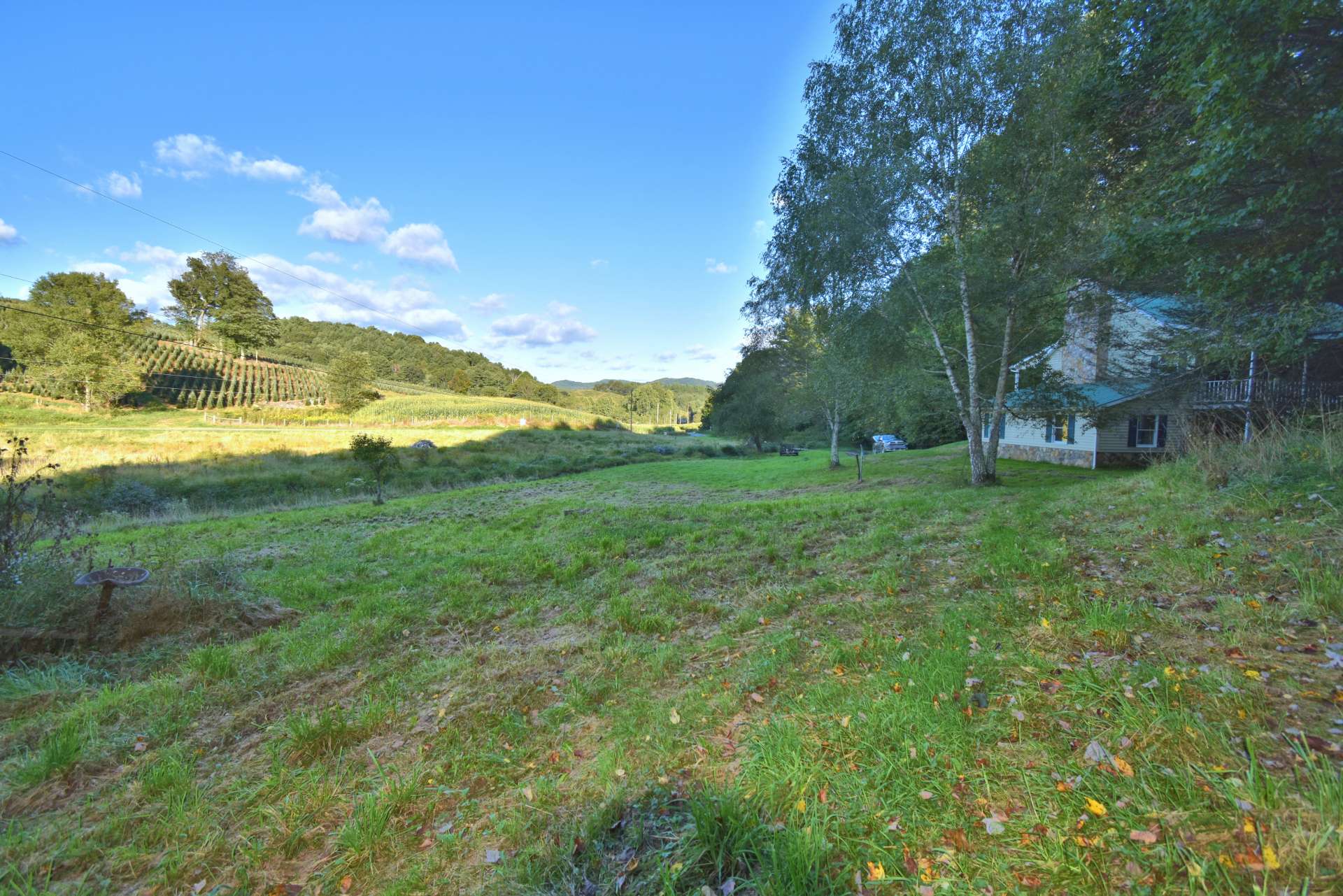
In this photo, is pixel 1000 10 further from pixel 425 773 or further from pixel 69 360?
pixel 69 360

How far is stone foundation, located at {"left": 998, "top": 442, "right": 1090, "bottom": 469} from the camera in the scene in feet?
69.8

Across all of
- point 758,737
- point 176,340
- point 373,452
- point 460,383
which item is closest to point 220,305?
point 176,340

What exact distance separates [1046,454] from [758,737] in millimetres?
27064

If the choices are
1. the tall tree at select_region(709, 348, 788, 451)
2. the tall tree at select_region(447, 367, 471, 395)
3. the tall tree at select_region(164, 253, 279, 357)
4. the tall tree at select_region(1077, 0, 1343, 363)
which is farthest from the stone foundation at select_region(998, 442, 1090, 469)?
the tall tree at select_region(447, 367, 471, 395)

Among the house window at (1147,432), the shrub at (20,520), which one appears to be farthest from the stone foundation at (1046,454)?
the shrub at (20,520)

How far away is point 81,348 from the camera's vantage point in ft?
127

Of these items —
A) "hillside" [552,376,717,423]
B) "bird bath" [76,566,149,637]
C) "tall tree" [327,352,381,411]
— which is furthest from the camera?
"hillside" [552,376,717,423]

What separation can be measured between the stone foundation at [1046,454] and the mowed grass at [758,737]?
18.5 metres

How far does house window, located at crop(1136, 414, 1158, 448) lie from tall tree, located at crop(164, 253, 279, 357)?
85414 mm

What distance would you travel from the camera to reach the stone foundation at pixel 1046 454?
21.3 m

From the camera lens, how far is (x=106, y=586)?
4941mm

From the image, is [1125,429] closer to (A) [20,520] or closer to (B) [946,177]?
(B) [946,177]

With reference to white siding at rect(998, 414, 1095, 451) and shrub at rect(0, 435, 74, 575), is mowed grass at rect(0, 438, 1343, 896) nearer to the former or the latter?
shrub at rect(0, 435, 74, 575)

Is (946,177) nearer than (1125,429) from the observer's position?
Yes
